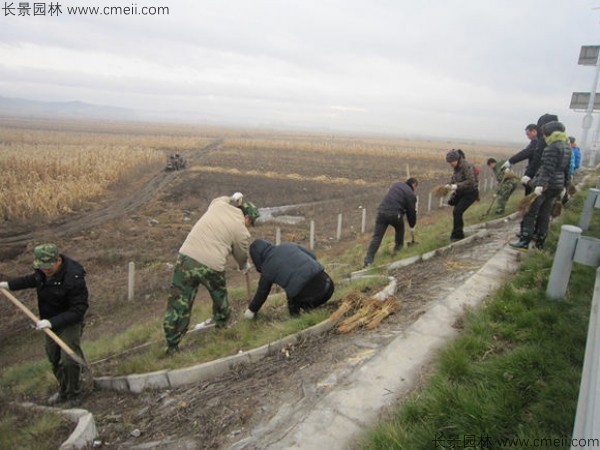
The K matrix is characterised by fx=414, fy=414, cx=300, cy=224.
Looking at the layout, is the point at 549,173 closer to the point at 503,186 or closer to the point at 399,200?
the point at 399,200

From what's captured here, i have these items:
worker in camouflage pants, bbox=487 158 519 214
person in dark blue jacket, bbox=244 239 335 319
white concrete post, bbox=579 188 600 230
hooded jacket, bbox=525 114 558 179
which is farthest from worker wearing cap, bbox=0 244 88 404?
worker in camouflage pants, bbox=487 158 519 214

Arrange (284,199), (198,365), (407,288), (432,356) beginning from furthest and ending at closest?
1. (284,199)
2. (407,288)
3. (198,365)
4. (432,356)

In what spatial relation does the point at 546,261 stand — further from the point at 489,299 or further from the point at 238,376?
the point at 238,376

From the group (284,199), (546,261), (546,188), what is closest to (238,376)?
(546,261)

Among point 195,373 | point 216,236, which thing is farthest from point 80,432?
point 216,236

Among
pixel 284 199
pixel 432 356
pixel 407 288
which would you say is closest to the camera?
pixel 432 356

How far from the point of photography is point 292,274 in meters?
4.97

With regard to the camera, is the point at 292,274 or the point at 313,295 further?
the point at 313,295

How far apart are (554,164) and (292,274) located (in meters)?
4.12

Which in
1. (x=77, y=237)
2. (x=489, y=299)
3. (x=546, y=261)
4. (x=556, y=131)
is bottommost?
(x=77, y=237)

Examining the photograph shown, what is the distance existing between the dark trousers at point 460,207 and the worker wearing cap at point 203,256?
14.5 ft

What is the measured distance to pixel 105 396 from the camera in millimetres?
5074

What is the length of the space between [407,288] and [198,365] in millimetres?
2999

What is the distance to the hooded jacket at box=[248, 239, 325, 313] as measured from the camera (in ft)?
16.3
